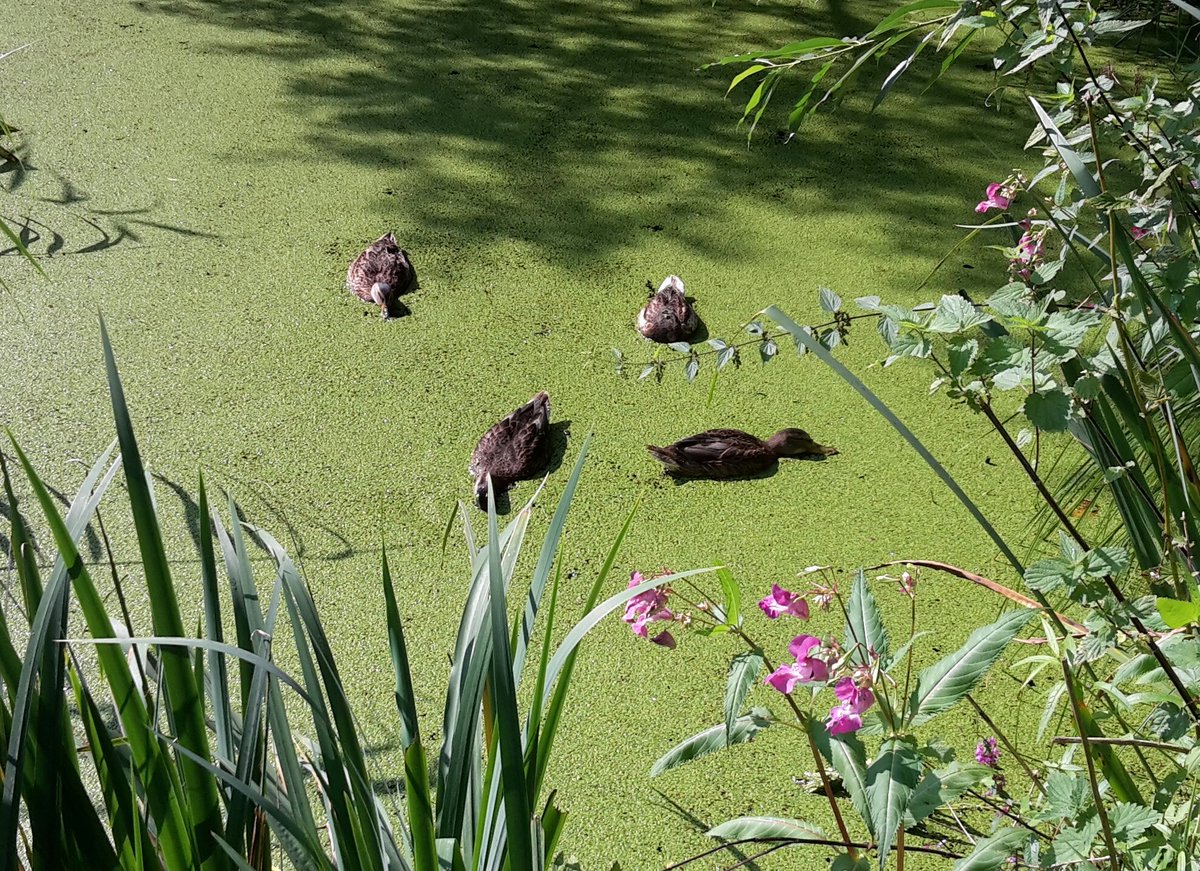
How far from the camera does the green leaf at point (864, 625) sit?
808 millimetres

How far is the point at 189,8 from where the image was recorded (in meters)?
3.17

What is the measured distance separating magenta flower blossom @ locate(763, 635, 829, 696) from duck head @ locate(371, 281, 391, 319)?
4.74 feet

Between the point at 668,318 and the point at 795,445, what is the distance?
14.4 inches

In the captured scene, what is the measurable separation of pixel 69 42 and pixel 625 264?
5.94 ft

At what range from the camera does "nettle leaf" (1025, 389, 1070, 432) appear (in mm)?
739

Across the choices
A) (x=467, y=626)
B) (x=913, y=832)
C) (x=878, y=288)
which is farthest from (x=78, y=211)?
(x=913, y=832)

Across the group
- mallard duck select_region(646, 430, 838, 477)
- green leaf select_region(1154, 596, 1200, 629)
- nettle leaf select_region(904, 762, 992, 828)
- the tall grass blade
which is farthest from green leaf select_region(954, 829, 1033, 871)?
mallard duck select_region(646, 430, 838, 477)

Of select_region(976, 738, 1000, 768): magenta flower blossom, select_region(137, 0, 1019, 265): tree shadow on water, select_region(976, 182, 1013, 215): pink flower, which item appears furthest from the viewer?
select_region(137, 0, 1019, 265): tree shadow on water

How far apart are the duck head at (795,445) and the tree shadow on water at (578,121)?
0.61 metres

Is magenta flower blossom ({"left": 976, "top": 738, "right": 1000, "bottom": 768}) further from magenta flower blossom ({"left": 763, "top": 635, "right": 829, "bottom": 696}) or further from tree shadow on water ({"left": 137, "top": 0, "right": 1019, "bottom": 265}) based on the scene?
tree shadow on water ({"left": 137, "top": 0, "right": 1019, "bottom": 265})

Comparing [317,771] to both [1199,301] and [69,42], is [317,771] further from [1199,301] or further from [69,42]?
[69,42]

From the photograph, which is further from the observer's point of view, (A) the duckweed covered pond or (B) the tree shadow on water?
(B) the tree shadow on water

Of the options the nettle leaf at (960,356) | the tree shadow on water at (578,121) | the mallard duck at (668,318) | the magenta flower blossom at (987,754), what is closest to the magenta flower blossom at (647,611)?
the nettle leaf at (960,356)

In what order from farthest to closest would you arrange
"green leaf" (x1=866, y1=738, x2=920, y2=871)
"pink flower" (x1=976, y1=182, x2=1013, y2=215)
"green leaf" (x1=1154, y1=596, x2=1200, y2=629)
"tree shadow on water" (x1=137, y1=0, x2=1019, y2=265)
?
"tree shadow on water" (x1=137, y1=0, x2=1019, y2=265), "pink flower" (x1=976, y1=182, x2=1013, y2=215), "green leaf" (x1=866, y1=738, x2=920, y2=871), "green leaf" (x1=1154, y1=596, x2=1200, y2=629)
